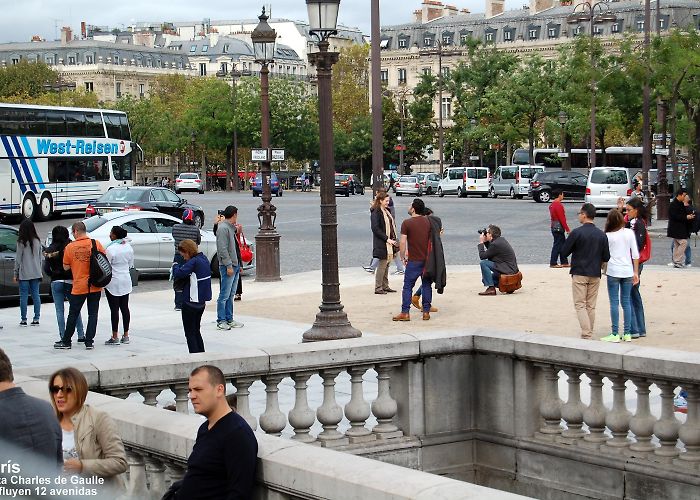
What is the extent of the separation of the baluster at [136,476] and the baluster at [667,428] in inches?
120

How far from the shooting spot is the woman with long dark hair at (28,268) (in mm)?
18214

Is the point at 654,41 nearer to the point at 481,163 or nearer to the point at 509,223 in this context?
the point at 509,223

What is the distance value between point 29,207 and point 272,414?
122 feet

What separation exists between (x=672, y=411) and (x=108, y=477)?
3.39 m

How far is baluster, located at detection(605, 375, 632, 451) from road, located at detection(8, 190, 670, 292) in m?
16.5

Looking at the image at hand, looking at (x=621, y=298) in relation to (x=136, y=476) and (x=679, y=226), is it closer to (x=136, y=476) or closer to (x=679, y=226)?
(x=136, y=476)

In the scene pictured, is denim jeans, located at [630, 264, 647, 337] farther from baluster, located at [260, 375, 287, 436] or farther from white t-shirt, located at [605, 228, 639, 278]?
baluster, located at [260, 375, 287, 436]

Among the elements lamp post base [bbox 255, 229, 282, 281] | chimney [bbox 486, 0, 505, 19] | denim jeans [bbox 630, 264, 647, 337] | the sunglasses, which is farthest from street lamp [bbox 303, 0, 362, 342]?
chimney [bbox 486, 0, 505, 19]

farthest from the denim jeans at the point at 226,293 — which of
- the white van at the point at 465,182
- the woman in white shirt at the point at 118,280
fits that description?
the white van at the point at 465,182

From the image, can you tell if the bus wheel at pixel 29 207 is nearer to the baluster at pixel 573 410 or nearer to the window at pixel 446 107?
the baluster at pixel 573 410

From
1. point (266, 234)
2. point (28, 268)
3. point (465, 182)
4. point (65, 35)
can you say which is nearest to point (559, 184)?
point (465, 182)

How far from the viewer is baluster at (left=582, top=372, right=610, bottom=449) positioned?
8.07m

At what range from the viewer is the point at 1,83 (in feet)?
397

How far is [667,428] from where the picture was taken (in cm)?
765
